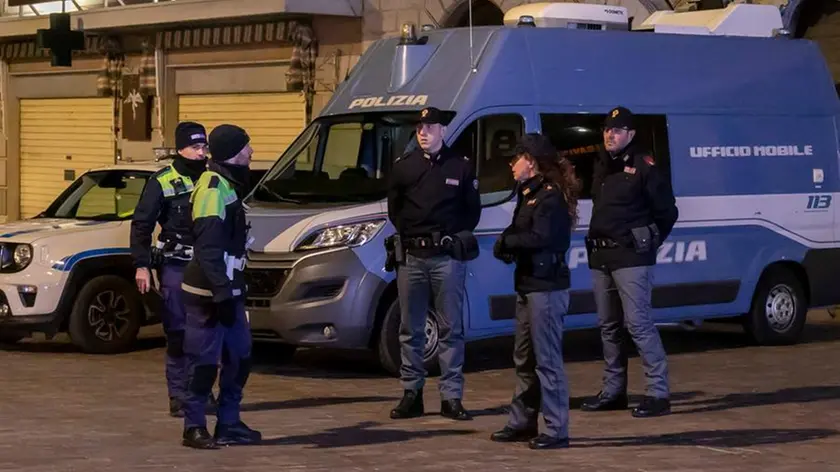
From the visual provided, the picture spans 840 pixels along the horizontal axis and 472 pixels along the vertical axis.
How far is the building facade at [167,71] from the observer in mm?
21141

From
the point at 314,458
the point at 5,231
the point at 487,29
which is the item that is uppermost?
the point at 487,29

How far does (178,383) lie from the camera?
377 inches

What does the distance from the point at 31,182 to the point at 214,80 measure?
6020mm

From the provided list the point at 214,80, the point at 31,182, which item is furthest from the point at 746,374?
the point at 31,182

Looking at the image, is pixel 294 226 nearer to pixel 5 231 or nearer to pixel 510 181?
pixel 510 181

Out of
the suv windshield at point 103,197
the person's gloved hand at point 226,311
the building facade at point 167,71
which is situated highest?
the building facade at point 167,71

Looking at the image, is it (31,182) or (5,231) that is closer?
(5,231)

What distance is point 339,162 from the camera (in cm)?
Result: 1189

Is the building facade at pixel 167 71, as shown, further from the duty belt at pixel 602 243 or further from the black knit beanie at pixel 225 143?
the black knit beanie at pixel 225 143

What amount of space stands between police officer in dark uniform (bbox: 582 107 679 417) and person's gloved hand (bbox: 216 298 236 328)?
8.09 feet

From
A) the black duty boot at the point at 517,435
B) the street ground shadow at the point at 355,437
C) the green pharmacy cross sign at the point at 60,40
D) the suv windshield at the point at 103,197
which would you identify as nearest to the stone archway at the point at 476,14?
the green pharmacy cross sign at the point at 60,40

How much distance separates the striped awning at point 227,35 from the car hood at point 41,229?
873cm

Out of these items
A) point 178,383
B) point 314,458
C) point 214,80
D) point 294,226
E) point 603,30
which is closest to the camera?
point 314,458

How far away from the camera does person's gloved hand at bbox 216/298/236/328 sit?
27.1 feet
